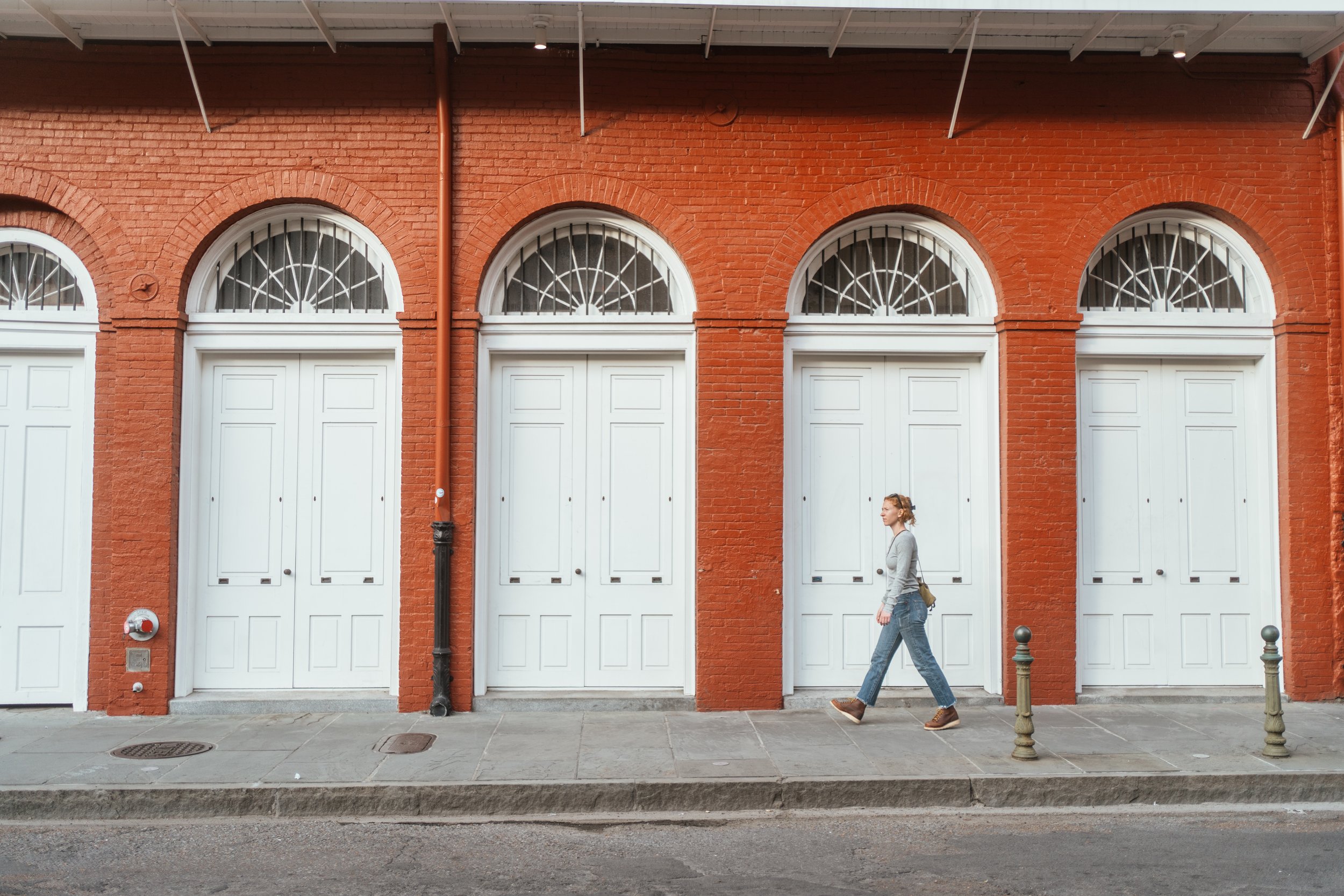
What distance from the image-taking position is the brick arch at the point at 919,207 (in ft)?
27.9

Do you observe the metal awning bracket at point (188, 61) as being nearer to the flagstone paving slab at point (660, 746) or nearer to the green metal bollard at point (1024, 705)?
the flagstone paving slab at point (660, 746)

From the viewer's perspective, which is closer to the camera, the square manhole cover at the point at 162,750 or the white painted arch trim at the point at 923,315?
the square manhole cover at the point at 162,750

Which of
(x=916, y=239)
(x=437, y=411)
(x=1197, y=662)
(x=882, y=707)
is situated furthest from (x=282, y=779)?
(x=1197, y=662)

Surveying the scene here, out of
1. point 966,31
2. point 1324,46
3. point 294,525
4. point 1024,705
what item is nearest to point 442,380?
point 294,525

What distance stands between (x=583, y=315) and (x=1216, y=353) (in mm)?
5778

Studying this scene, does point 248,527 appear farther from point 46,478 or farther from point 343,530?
point 46,478

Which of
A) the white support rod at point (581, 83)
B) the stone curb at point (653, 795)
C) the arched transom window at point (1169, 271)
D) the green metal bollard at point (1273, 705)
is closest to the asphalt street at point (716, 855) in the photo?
the stone curb at point (653, 795)

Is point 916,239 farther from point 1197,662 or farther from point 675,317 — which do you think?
point 1197,662

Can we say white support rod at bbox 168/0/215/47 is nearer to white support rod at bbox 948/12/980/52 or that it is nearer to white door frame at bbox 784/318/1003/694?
white door frame at bbox 784/318/1003/694

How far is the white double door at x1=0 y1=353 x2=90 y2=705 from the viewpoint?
839 cm

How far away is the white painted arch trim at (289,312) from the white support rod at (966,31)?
5279 mm

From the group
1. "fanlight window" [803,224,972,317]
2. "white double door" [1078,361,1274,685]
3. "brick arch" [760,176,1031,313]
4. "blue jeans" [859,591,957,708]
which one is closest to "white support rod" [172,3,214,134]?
"brick arch" [760,176,1031,313]

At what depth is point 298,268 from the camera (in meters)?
8.66

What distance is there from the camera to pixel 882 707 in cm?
829
